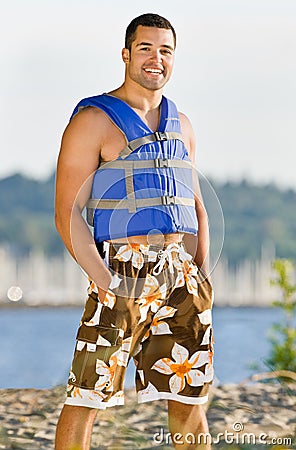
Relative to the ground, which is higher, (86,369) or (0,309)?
(86,369)

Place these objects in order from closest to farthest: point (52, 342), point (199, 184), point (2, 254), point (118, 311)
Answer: point (118, 311), point (199, 184), point (52, 342), point (2, 254)

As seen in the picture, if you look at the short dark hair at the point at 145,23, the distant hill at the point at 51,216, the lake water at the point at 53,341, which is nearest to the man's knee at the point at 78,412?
the short dark hair at the point at 145,23

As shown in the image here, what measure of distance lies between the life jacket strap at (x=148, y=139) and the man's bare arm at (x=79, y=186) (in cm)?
8

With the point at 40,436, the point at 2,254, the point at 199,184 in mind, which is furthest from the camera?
the point at 2,254

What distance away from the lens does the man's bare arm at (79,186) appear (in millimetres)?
3209

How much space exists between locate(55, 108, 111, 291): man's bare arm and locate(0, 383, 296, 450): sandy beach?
1.10 metres

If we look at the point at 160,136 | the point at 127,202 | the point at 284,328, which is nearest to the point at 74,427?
the point at 127,202

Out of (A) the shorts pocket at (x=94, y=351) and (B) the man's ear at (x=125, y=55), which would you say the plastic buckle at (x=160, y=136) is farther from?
(A) the shorts pocket at (x=94, y=351)

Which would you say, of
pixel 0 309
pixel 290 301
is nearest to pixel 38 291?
pixel 0 309

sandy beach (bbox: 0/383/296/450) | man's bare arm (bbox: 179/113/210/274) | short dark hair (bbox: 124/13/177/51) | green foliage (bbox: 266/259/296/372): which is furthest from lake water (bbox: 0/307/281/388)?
short dark hair (bbox: 124/13/177/51)

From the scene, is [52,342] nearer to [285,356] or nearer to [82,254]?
[285,356]

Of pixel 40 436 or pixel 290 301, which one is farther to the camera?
pixel 290 301

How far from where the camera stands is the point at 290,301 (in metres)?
6.58

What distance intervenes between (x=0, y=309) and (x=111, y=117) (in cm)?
1849
